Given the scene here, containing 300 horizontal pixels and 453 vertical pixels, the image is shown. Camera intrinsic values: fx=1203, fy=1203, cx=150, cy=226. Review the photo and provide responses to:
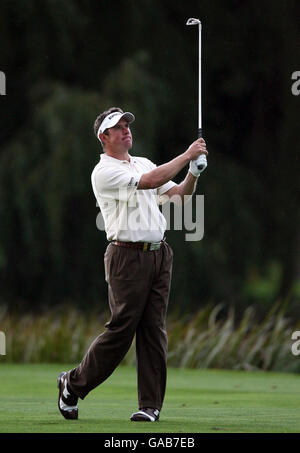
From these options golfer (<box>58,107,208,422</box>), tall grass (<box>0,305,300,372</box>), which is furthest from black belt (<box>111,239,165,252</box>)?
tall grass (<box>0,305,300,372</box>)

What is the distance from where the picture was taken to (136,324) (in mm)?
6957

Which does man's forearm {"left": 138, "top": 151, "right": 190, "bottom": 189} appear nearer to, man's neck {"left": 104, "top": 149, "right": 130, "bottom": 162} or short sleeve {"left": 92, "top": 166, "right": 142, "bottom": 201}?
short sleeve {"left": 92, "top": 166, "right": 142, "bottom": 201}

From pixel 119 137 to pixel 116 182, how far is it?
35 centimetres

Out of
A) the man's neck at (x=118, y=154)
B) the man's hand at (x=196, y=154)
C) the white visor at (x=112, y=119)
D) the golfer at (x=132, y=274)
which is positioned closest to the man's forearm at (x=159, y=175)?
the golfer at (x=132, y=274)

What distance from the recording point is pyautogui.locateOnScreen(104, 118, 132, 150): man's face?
7.14 meters

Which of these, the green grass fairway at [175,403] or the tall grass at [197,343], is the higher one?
the green grass fairway at [175,403]

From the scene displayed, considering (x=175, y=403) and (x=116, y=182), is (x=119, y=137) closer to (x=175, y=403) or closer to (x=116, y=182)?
(x=116, y=182)

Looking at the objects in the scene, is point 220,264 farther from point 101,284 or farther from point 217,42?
point 217,42

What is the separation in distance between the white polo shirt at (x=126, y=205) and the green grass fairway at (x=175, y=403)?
1084 mm

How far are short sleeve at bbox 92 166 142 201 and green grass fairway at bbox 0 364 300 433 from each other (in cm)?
130

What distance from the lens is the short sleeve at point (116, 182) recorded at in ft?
22.7

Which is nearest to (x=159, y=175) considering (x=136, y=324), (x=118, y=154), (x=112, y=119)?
(x=118, y=154)

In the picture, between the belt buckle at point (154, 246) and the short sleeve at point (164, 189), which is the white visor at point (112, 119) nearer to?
the short sleeve at point (164, 189)
